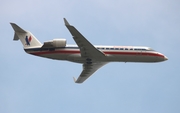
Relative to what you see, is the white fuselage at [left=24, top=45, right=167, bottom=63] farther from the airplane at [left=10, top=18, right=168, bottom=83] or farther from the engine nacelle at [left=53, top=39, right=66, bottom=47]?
the engine nacelle at [left=53, top=39, right=66, bottom=47]

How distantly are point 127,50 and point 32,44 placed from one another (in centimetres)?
1102

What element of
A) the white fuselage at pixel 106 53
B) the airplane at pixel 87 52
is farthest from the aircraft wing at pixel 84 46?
the white fuselage at pixel 106 53

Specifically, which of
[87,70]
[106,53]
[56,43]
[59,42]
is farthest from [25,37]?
[106,53]

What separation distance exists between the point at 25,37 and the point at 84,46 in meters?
7.99

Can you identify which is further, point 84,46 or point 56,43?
point 56,43

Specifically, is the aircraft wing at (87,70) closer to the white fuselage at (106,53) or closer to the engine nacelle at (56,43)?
the white fuselage at (106,53)

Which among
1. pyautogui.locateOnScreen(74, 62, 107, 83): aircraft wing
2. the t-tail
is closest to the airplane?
the t-tail

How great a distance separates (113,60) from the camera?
1512 inches

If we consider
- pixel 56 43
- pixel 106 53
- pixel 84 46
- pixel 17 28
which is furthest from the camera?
pixel 17 28

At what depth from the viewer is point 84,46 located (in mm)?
36438

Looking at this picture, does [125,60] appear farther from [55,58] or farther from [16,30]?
[16,30]

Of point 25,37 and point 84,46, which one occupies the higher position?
point 25,37

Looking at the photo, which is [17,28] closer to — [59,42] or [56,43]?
[56,43]

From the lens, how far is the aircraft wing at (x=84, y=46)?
35.0 meters
